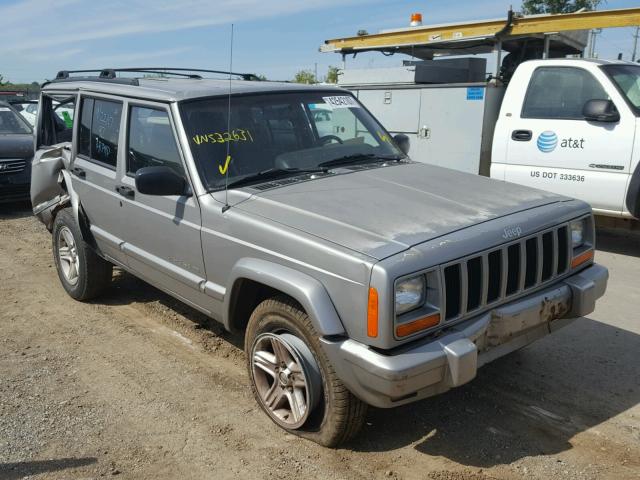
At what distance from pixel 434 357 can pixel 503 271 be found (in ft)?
2.15

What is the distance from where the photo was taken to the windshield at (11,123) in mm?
10719

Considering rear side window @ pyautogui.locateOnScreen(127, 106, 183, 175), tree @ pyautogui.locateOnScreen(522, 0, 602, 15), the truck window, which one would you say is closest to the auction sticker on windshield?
rear side window @ pyautogui.locateOnScreen(127, 106, 183, 175)

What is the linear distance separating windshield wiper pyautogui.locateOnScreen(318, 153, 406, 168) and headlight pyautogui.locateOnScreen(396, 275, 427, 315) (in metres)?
1.50

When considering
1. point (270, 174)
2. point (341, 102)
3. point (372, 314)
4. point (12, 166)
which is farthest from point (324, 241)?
point (12, 166)

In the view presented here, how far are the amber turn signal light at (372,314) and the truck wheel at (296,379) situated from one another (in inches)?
13.6

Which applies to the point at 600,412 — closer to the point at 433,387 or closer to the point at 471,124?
the point at 433,387

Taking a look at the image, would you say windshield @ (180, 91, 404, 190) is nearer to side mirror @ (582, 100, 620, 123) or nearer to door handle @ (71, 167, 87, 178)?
door handle @ (71, 167, 87, 178)

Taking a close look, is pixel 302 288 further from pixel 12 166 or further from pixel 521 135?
pixel 12 166

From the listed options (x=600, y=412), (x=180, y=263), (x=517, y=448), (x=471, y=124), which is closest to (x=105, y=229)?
(x=180, y=263)

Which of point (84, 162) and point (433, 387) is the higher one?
point (84, 162)

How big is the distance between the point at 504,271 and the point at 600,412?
1176 millimetres

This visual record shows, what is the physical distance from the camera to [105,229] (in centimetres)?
A: 494

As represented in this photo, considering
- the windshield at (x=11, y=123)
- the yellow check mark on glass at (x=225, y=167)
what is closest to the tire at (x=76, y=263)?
the yellow check mark on glass at (x=225, y=167)

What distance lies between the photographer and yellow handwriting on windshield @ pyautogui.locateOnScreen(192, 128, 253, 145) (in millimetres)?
3902
